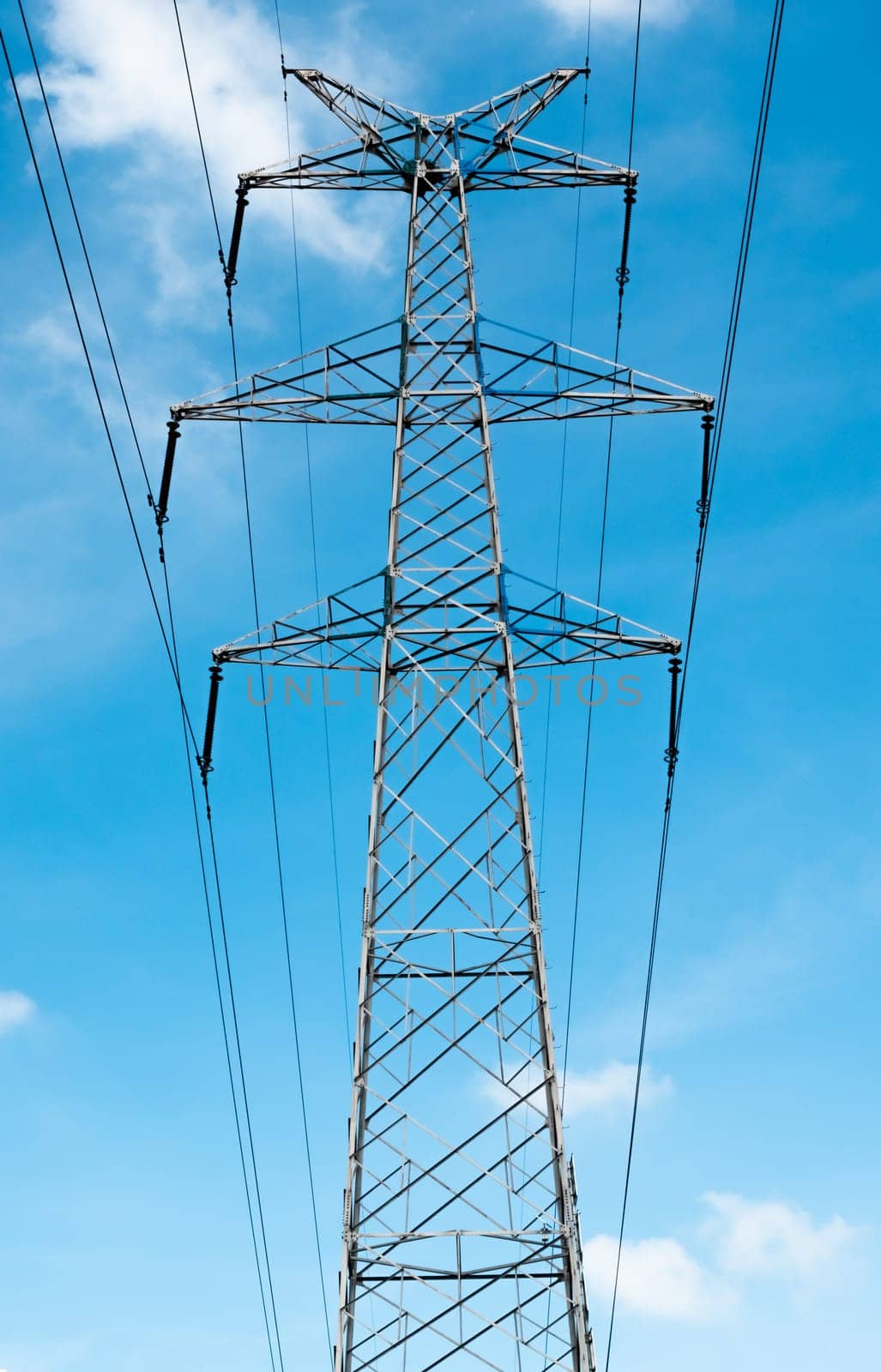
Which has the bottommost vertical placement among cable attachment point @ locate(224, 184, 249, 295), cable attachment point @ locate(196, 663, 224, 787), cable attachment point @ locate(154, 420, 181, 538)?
cable attachment point @ locate(196, 663, 224, 787)

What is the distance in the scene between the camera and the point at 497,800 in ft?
62.0

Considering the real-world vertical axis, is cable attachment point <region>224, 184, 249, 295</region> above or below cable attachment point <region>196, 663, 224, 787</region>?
above

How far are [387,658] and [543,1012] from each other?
4864mm

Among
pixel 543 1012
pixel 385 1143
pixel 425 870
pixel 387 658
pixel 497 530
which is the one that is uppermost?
pixel 497 530

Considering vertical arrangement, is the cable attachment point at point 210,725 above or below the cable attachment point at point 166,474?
below

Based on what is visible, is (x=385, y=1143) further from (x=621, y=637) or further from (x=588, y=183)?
(x=588, y=183)

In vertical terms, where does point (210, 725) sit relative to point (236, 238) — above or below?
below

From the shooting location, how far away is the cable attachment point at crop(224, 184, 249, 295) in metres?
25.1

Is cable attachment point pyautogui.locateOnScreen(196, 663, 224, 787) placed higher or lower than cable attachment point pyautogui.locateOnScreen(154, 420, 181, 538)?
lower

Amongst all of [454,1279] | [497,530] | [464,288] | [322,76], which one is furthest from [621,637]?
[322,76]

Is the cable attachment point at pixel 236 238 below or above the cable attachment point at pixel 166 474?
above

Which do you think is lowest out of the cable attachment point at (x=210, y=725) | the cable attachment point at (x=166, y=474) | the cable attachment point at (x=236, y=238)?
the cable attachment point at (x=210, y=725)

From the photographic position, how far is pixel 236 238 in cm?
2555

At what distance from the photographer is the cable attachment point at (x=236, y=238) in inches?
987
